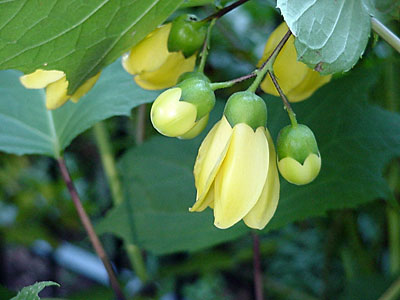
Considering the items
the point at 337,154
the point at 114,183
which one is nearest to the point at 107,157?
the point at 114,183

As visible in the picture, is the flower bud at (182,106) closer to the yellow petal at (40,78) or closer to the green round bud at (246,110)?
the green round bud at (246,110)

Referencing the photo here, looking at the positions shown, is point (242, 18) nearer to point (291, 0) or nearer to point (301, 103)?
point (301, 103)

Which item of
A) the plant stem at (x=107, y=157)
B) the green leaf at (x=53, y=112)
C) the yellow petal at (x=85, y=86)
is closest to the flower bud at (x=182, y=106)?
the yellow petal at (x=85, y=86)

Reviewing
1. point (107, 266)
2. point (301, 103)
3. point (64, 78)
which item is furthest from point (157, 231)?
point (64, 78)

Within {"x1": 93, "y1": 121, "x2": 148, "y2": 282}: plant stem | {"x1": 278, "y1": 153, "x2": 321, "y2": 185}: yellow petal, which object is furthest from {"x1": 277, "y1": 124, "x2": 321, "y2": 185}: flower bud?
{"x1": 93, "y1": 121, "x2": 148, "y2": 282}: plant stem

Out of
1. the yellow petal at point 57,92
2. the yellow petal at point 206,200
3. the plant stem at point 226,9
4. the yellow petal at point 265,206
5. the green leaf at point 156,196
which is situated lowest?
the green leaf at point 156,196

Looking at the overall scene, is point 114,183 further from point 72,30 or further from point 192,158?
point 72,30
